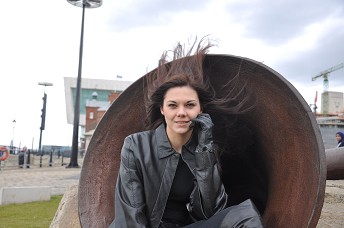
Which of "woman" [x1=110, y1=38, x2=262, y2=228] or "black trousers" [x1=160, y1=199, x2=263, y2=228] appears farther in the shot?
"woman" [x1=110, y1=38, x2=262, y2=228]

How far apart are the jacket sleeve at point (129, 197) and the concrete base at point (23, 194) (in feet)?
17.1

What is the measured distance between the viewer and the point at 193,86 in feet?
8.09

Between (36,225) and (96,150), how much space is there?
9.45 ft

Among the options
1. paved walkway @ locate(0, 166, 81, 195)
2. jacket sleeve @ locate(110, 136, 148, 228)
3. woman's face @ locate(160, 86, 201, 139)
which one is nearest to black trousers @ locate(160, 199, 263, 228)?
jacket sleeve @ locate(110, 136, 148, 228)

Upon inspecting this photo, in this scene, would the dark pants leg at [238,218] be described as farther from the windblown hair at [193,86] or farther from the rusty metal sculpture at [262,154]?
the windblown hair at [193,86]

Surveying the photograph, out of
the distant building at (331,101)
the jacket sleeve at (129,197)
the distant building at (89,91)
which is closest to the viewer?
the jacket sleeve at (129,197)

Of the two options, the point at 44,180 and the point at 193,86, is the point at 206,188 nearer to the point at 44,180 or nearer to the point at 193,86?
the point at 193,86

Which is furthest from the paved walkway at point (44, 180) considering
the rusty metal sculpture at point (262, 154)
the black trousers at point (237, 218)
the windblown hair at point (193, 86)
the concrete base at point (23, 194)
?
the black trousers at point (237, 218)

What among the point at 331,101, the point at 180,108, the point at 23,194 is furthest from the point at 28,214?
the point at 331,101

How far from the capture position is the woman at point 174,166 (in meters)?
2.29

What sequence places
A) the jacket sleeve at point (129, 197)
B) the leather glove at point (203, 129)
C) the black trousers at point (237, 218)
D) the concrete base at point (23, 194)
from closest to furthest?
the black trousers at point (237, 218)
the jacket sleeve at point (129, 197)
the leather glove at point (203, 129)
the concrete base at point (23, 194)

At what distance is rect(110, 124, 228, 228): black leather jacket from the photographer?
2.28m

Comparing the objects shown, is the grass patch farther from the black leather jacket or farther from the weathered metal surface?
the weathered metal surface

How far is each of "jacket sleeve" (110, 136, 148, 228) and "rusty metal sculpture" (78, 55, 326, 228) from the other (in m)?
0.38
